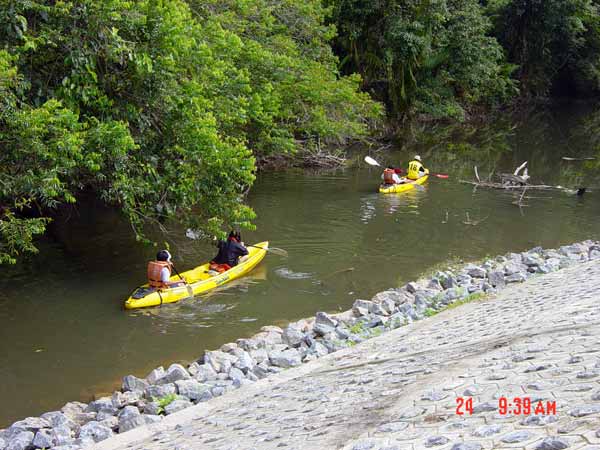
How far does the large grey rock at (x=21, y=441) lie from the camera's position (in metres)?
6.75

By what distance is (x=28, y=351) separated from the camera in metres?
10.2

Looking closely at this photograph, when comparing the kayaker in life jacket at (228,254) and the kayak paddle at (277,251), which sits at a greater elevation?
the kayaker in life jacket at (228,254)

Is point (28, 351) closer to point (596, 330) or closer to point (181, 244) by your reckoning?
point (181, 244)

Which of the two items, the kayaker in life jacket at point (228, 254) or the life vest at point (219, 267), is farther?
the kayaker in life jacket at point (228, 254)

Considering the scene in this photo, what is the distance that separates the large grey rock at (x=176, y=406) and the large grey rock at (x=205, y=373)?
835 mm

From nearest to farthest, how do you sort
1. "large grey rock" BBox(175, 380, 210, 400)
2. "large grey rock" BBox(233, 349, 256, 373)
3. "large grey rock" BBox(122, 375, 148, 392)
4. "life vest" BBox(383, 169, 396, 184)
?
"large grey rock" BBox(175, 380, 210, 400) → "large grey rock" BBox(122, 375, 148, 392) → "large grey rock" BBox(233, 349, 256, 373) → "life vest" BBox(383, 169, 396, 184)

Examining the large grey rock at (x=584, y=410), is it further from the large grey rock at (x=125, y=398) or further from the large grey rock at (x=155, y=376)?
the large grey rock at (x=155, y=376)

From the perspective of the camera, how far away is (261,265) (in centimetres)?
1455

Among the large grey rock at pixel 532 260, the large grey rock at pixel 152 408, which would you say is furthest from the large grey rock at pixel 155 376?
the large grey rock at pixel 532 260

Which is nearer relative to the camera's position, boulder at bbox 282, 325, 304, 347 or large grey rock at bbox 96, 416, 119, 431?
Result: large grey rock at bbox 96, 416, 119, 431

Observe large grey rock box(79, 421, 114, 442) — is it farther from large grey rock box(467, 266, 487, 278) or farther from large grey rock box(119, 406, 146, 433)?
large grey rock box(467, 266, 487, 278)

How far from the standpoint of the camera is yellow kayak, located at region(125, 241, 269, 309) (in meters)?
11.8
